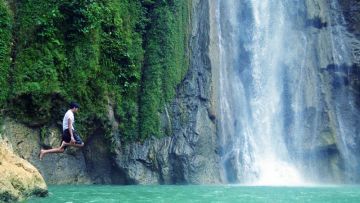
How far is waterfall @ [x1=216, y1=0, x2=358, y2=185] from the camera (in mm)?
24406

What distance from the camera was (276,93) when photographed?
26.4 m

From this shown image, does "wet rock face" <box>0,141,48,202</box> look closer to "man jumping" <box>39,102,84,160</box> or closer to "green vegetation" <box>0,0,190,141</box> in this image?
"man jumping" <box>39,102,84,160</box>

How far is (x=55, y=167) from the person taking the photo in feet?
63.6

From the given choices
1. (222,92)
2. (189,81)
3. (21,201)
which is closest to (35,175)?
(21,201)

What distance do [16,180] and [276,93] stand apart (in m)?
17.1

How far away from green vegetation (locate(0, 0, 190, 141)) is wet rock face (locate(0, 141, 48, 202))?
6452 millimetres

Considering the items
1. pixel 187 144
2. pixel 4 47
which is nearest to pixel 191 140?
pixel 187 144

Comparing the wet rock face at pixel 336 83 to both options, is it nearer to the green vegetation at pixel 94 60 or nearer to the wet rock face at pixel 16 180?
the green vegetation at pixel 94 60

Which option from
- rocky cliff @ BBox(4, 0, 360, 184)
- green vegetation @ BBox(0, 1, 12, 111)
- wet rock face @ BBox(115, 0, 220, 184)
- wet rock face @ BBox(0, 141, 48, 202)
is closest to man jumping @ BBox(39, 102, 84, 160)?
wet rock face @ BBox(0, 141, 48, 202)

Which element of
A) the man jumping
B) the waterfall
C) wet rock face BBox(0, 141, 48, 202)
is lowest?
wet rock face BBox(0, 141, 48, 202)

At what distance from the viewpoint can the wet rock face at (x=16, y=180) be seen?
440 inches

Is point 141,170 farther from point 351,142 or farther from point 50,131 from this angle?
point 351,142

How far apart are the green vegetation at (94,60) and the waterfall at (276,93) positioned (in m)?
3.57

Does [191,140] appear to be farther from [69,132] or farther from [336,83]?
[69,132]
